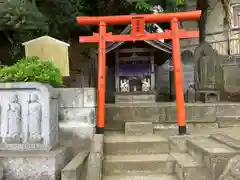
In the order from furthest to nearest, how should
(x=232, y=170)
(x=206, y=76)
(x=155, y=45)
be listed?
(x=206, y=76) < (x=155, y=45) < (x=232, y=170)

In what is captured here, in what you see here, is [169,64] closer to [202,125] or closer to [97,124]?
[202,125]

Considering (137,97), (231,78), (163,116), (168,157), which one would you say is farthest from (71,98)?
(231,78)

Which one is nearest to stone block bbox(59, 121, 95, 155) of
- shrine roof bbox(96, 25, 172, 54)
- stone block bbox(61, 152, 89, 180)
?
stone block bbox(61, 152, 89, 180)

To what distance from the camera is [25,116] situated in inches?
209

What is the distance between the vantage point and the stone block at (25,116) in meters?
5.27

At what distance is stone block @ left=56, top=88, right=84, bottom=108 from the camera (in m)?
6.38

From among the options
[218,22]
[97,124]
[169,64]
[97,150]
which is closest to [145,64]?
[169,64]

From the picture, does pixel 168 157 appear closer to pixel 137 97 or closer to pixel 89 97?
pixel 89 97

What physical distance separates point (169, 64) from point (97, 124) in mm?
9606

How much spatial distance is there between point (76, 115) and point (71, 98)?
45 cm

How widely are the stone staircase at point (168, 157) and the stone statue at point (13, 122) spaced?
1943mm

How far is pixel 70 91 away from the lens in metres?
6.40

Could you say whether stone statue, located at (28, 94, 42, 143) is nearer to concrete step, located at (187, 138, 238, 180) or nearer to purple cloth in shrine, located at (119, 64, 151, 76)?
concrete step, located at (187, 138, 238, 180)

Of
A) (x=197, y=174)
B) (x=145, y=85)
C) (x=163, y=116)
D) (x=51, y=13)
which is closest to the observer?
(x=197, y=174)
